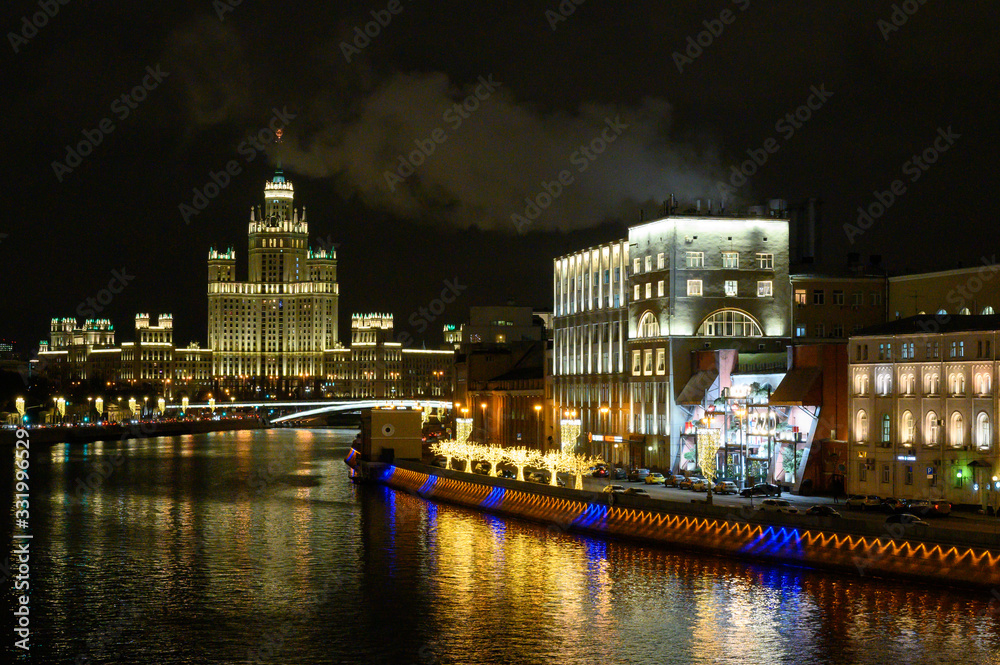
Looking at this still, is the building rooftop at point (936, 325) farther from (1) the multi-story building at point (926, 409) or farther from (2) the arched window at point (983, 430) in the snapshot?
(2) the arched window at point (983, 430)

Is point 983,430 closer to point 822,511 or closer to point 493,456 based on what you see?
point 822,511

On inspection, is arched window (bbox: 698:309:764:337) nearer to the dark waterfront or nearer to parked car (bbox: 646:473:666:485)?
parked car (bbox: 646:473:666:485)

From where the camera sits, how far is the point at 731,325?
66312mm

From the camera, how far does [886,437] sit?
50.5 meters

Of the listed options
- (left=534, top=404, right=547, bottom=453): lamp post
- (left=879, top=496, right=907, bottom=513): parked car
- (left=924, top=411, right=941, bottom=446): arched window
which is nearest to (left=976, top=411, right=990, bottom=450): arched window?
(left=924, top=411, right=941, bottom=446): arched window

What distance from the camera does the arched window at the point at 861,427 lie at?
170ft

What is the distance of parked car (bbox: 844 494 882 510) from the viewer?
4616cm

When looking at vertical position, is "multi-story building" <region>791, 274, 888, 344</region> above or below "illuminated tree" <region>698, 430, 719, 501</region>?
above

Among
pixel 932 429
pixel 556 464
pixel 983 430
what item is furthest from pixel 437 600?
pixel 556 464

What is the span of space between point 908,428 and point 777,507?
6.93 metres

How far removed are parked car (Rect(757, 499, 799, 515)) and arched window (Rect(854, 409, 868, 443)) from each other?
4.41 metres

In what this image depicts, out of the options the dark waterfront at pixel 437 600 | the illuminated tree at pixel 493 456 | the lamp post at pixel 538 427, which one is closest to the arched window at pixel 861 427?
the dark waterfront at pixel 437 600

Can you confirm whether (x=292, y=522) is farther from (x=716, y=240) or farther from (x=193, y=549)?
(x=716, y=240)

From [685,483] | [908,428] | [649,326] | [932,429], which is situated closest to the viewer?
[932,429]
